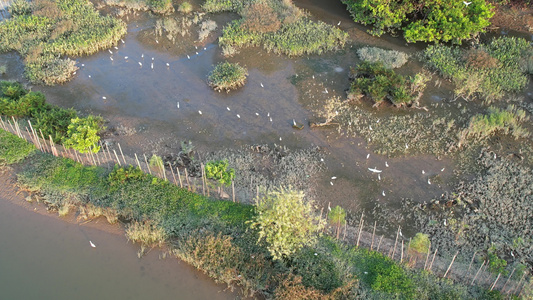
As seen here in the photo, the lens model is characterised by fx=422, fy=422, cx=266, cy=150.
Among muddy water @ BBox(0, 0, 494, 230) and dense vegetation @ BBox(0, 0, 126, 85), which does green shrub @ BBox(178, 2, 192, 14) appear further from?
dense vegetation @ BBox(0, 0, 126, 85)

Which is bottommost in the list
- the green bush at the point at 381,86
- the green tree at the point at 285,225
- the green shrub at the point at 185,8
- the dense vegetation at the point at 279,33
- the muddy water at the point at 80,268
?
the muddy water at the point at 80,268

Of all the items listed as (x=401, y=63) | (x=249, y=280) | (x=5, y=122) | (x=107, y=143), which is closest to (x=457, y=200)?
(x=249, y=280)

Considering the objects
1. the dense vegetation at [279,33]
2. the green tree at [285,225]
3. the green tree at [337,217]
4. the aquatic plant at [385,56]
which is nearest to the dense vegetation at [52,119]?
the green tree at [285,225]

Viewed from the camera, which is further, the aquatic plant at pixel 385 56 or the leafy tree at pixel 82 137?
A: the aquatic plant at pixel 385 56

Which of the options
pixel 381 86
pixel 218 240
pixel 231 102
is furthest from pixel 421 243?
pixel 231 102

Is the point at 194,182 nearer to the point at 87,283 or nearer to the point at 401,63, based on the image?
the point at 87,283

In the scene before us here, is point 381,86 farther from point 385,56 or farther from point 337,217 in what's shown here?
point 337,217

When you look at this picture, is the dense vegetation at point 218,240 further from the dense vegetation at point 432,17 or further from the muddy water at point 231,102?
the dense vegetation at point 432,17
